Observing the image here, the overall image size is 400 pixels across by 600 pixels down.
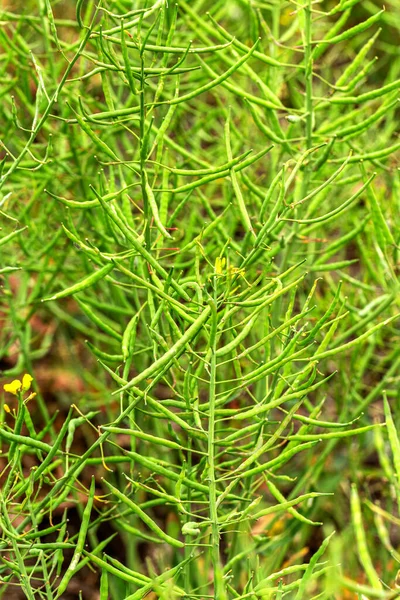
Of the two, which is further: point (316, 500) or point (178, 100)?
point (316, 500)

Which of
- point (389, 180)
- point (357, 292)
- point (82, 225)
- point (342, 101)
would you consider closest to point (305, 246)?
point (357, 292)

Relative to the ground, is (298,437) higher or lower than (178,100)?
lower

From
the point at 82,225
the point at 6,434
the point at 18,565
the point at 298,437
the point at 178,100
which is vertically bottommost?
the point at 82,225

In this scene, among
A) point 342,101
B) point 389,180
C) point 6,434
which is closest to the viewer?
point 6,434

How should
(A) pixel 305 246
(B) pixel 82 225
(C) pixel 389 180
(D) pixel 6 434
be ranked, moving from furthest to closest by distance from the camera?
(C) pixel 389 180, (A) pixel 305 246, (B) pixel 82 225, (D) pixel 6 434

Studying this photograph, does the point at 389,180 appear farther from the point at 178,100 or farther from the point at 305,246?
the point at 178,100

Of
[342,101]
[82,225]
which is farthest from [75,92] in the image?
[342,101]
